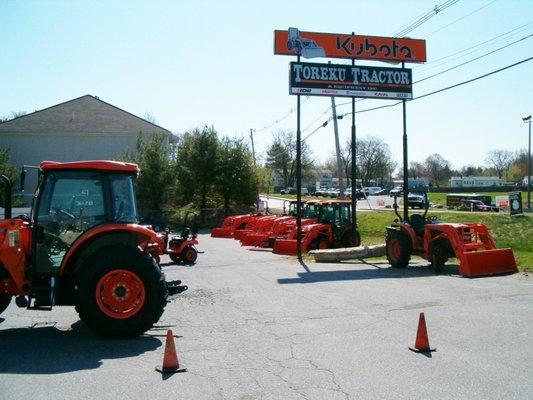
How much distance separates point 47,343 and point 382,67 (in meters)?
16.2

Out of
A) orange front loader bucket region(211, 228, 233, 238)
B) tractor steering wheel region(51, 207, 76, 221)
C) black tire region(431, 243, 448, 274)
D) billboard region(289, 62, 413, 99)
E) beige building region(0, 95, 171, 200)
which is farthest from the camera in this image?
beige building region(0, 95, 171, 200)

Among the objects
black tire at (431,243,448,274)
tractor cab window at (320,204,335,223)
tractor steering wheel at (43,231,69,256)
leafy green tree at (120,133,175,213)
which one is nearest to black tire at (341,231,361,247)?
tractor cab window at (320,204,335,223)

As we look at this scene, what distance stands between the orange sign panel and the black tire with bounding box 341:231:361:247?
22.3 ft

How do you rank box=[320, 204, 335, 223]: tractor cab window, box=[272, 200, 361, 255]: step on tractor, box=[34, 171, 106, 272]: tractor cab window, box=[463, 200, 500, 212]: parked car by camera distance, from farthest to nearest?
1. box=[463, 200, 500, 212]: parked car
2. box=[320, 204, 335, 223]: tractor cab window
3. box=[272, 200, 361, 255]: step on tractor
4. box=[34, 171, 106, 272]: tractor cab window

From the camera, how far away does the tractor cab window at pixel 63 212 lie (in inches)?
304

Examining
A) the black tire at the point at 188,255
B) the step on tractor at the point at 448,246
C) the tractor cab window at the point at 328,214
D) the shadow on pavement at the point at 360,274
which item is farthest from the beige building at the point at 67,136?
the shadow on pavement at the point at 360,274

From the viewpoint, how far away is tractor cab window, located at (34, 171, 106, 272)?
7727 millimetres

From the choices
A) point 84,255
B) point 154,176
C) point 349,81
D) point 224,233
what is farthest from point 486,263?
point 154,176

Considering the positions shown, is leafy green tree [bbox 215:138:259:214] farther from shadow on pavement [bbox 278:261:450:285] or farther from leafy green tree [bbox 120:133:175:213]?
shadow on pavement [bbox 278:261:450:285]

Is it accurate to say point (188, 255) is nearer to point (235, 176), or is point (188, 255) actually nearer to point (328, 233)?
point (328, 233)

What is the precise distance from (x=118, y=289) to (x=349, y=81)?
14.3 metres

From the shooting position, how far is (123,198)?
8.23m

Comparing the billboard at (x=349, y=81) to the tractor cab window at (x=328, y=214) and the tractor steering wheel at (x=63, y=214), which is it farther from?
the tractor steering wheel at (x=63, y=214)

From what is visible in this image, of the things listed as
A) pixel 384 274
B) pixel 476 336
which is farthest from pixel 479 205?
pixel 476 336
